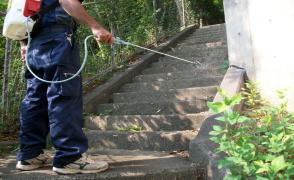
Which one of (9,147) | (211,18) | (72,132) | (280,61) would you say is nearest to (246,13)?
(280,61)

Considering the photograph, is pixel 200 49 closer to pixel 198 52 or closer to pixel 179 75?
pixel 198 52

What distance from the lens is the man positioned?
205 centimetres

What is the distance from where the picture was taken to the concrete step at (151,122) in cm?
307

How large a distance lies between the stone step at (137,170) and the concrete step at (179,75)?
2.12m

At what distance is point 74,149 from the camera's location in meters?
2.08

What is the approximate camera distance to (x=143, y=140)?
9.65 ft

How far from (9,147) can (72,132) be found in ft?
4.65

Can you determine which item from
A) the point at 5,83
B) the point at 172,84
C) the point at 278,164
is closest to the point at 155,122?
the point at 172,84

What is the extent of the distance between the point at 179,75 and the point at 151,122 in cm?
162

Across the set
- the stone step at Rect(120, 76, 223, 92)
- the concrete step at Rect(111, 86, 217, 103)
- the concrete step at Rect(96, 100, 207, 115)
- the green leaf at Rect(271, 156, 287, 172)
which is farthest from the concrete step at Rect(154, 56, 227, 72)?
the green leaf at Rect(271, 156, 287, 172)

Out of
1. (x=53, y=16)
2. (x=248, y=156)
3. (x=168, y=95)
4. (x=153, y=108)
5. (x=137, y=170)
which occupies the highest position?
(x=53, y=16)

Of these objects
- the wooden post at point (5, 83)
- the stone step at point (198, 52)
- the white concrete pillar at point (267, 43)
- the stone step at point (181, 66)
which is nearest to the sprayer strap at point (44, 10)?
the wooden post at point (5, 83)

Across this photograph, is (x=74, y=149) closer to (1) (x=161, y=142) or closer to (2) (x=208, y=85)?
(1) (x=161, y=142)

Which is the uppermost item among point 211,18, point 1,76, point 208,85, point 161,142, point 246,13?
point 211,18
